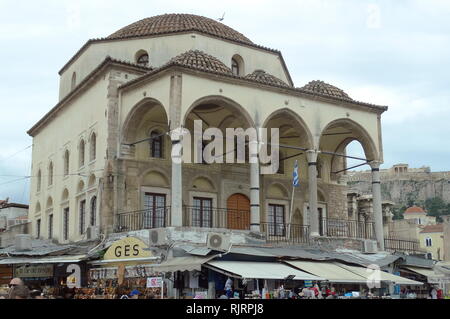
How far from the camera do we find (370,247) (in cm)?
2006

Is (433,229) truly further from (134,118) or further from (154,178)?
(134,118)

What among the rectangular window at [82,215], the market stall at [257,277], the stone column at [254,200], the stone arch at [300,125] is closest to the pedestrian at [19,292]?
the market stall at [257,277]

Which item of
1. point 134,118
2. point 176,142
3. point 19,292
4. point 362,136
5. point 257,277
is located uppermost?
point 134,118

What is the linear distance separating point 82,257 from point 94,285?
1.00 metres

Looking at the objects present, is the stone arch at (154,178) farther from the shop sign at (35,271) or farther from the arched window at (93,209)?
the shop sign at (35,271)

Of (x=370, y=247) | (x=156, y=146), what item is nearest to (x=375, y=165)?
(x=370, y=247)

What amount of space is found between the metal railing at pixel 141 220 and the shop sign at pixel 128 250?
1490 millimetres

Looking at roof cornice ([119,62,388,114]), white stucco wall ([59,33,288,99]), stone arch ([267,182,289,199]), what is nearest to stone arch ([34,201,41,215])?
white stucco wall ([59,33,288,99])

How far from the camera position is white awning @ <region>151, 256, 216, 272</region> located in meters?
14.9

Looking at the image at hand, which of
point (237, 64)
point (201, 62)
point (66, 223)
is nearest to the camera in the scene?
point (201, 62)

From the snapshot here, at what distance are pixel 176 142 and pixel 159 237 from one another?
2.71m

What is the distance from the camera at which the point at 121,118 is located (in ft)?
64.5

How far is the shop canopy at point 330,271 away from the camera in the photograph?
51.9ft
